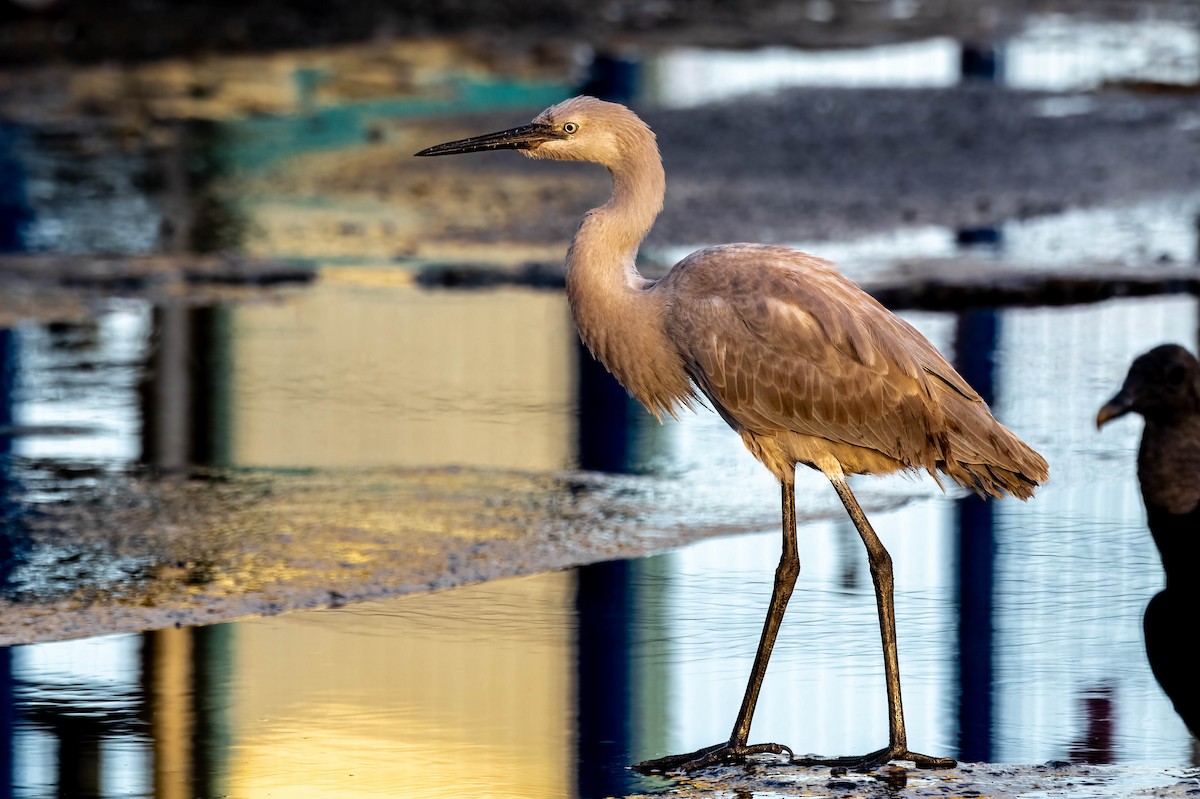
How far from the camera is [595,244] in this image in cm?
576

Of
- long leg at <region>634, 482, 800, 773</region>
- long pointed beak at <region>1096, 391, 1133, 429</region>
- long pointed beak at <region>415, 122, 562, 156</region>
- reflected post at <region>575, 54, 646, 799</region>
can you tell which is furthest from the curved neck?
long pointed beak at <region>1096, 391, 1133, 429</region>

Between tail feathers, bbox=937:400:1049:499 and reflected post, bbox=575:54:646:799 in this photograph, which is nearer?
reflected post, bbox=575:54:646:799

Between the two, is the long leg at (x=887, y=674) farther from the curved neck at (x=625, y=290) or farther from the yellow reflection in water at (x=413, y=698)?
the yellow reflection in water at (x=413, y=698)

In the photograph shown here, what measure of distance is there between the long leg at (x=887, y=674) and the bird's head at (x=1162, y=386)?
1629 mm

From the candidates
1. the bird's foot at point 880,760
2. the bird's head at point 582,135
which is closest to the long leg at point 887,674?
the bird's foot at point 880,760

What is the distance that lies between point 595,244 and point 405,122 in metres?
12.6

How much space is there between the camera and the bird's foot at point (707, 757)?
A: 511cm

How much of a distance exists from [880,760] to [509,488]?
118 inches

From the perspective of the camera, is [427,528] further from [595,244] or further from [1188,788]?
[1188,788]

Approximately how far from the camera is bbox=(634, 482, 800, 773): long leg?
514cm

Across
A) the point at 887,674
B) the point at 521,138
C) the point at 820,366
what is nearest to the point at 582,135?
the point at 521,138

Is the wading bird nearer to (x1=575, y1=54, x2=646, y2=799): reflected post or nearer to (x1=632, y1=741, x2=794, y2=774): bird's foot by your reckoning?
(x1=632, y1=741, x2=794, y2=774): bird's foot

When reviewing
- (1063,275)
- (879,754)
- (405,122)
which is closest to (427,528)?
(879,754)

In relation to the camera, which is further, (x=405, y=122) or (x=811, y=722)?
(x=405, y=122)
